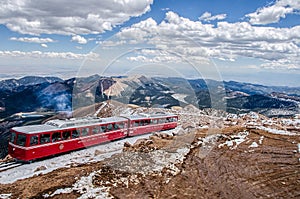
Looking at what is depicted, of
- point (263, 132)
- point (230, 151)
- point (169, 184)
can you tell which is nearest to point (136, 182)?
point (169, 184)

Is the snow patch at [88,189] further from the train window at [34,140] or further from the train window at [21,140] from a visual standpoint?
the train window at [21,140]

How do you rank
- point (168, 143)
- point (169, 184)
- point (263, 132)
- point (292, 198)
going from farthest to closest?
point (263, 132) → point (168, 143) → point (169, 184) → point (292, 198)

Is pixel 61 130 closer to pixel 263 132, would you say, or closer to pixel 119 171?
pixel 119 171

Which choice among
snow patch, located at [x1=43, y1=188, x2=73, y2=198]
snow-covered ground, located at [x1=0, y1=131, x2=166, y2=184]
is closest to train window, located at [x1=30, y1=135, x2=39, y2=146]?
snow-covered ground, located at [x1=0, y1=131, x2=166, y2=184]

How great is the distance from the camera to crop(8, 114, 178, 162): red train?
20922 mm

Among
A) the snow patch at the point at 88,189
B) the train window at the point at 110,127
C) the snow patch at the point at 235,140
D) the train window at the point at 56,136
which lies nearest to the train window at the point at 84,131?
the train window at the point at 56,136

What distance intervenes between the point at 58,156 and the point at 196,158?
12.2 metres

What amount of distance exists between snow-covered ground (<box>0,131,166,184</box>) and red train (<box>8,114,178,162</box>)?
537 mm

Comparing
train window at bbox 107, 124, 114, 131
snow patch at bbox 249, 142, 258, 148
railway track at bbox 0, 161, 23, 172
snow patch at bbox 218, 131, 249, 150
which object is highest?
train window at bbox 107, 124, 114, 131

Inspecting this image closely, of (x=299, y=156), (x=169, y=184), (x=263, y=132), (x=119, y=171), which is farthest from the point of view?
(x=263, y=132)

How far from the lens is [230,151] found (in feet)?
76.8

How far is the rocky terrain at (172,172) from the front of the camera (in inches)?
600

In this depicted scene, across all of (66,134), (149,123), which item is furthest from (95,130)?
(149,123)

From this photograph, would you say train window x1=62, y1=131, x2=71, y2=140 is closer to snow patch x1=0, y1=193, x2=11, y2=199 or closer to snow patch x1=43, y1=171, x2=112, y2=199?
Result: snow patch x1=43, y1=171, x2=112, y2=199
